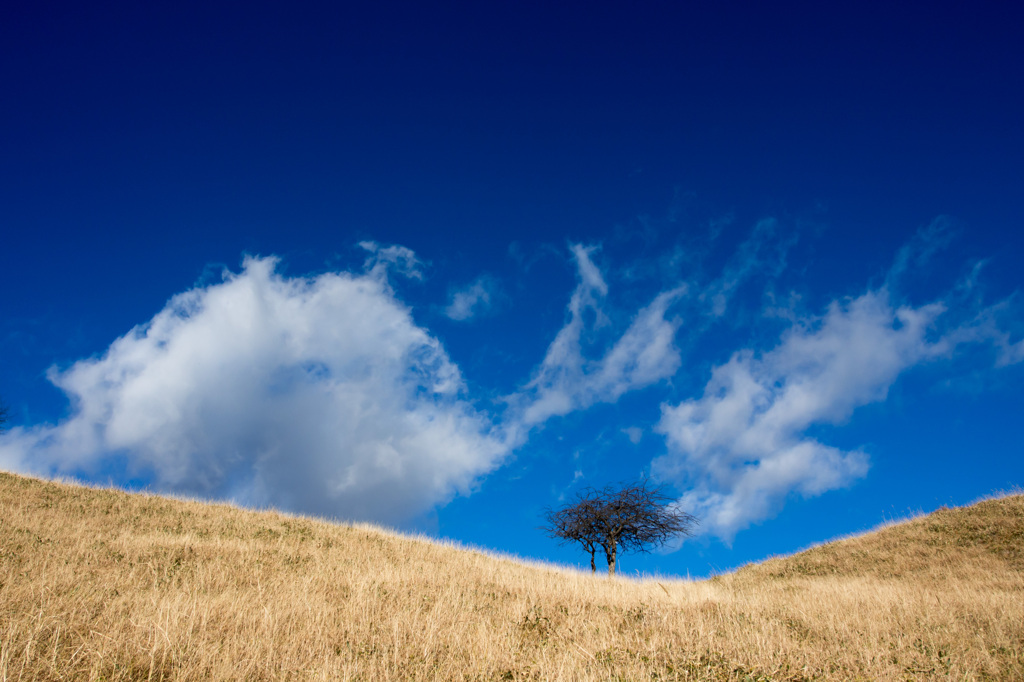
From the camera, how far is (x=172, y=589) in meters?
11.3

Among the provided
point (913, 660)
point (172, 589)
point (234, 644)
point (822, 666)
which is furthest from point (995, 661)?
point (172, 589)

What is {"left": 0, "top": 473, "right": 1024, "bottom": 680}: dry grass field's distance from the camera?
302 inches

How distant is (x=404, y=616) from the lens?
10.5 metres

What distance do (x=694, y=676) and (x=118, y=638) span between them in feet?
30.3

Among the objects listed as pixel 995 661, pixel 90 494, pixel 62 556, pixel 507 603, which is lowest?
pixel 995 661

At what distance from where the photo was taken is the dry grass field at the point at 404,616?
7.68 metres

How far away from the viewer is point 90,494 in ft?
80.2

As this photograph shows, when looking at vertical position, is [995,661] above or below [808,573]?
below

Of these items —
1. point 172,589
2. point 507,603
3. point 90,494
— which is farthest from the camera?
point 90,494

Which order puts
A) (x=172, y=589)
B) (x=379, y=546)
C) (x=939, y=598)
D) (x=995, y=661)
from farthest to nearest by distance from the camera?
1. (x=379, y=546)
2. (x=939, y=598)
3. (x=172, y=589)
4. (x=995, y=661)

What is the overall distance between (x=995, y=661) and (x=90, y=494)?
33925 millimetres

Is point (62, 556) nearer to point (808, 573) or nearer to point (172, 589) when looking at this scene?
point (172, 589)

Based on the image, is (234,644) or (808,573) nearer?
(234,644)

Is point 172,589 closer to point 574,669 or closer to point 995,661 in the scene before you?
point 574,669
